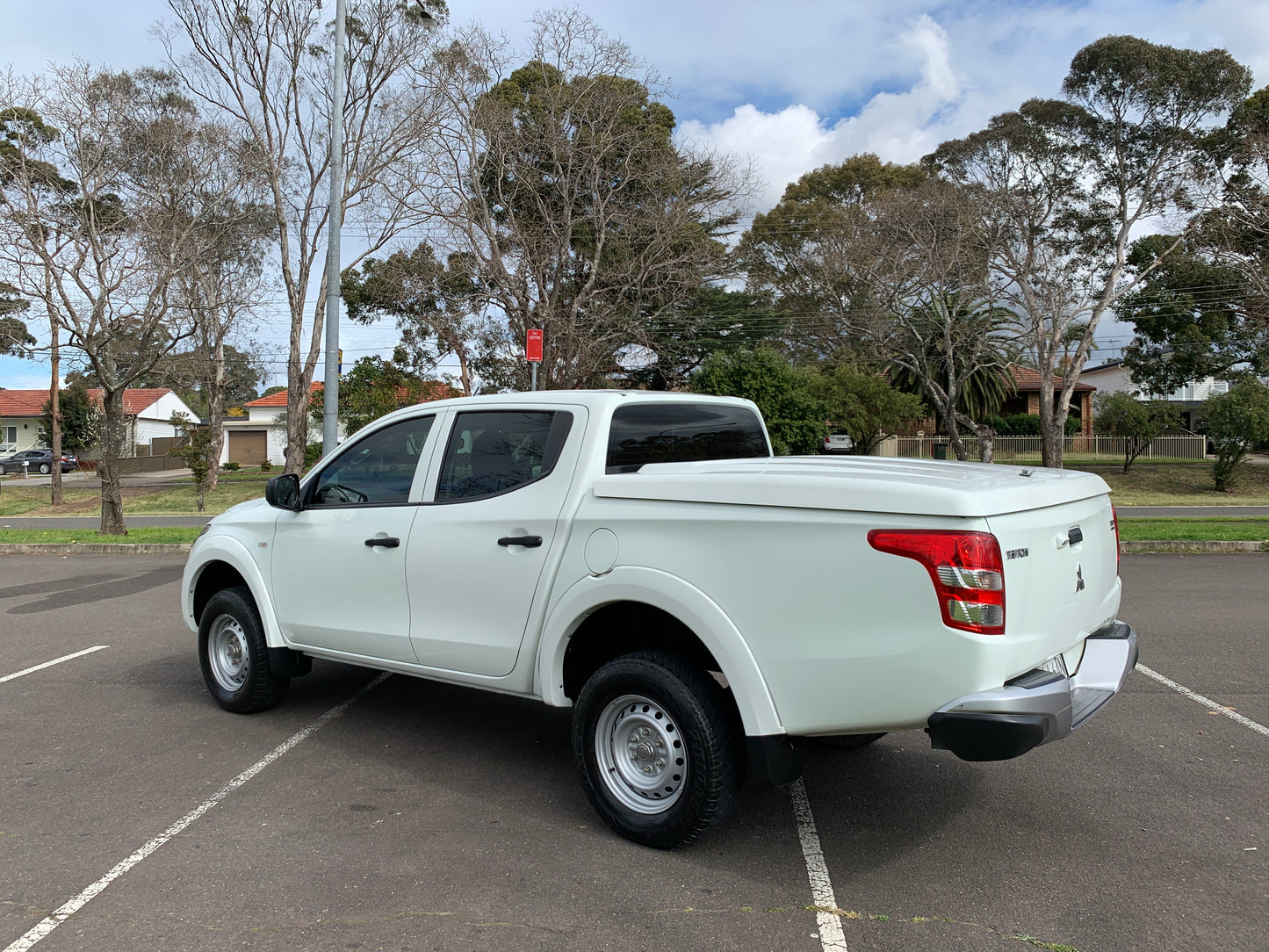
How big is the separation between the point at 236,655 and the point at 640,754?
10.4 feet

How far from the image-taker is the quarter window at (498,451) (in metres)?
4.32

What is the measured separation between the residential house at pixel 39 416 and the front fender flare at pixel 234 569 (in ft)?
196

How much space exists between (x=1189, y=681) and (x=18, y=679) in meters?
8.17

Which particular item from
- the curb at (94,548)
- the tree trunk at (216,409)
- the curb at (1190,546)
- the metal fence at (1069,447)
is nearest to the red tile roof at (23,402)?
the tree trunk at (216,409)

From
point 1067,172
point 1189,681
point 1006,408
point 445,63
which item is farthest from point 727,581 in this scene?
point 1006,408

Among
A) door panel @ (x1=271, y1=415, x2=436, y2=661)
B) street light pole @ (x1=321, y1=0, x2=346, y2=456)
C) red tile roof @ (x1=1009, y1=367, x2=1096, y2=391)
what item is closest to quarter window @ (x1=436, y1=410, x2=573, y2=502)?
door panel @ (x1=271, y1=415, x2=436, y2=661)

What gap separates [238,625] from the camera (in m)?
5.67

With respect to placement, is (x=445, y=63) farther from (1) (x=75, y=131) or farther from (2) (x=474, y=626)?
(2) (x=474, y=626)

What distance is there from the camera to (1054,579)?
11.2ft

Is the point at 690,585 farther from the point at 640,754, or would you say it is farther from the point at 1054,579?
the point at 1054,579

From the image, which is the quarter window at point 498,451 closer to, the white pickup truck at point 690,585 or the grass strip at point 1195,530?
the white pickup truck at point 690,585

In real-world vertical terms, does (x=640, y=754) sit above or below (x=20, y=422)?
below

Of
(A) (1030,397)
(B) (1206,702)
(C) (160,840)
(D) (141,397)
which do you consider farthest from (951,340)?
(D) (141,397)

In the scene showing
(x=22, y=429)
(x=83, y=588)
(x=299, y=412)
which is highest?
(x=299, y=412)
